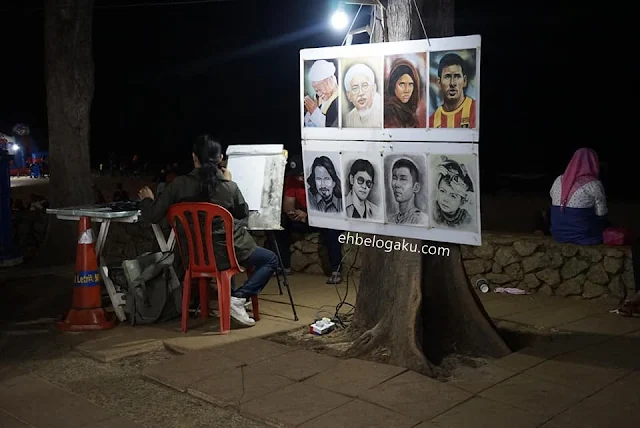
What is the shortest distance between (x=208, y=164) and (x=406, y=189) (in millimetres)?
1930

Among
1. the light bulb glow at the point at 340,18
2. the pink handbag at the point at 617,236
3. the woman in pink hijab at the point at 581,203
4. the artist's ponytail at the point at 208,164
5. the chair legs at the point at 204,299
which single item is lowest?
the chair legs at the point at 204,299

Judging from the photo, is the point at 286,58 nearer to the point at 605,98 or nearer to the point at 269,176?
the point at 605,98

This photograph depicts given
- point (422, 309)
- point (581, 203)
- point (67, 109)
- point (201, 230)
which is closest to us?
point (422, 309)

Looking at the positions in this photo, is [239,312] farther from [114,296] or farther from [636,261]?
[636,261]

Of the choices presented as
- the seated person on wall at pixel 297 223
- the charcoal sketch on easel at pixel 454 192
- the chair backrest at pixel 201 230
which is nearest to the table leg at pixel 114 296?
the chair backrest at pixel 201 230

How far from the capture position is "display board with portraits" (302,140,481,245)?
465 centimetres

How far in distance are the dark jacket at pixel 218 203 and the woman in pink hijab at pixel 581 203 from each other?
3.13 m

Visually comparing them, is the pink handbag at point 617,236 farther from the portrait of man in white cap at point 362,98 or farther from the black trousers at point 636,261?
Result: the portrait of man in white cap at point 362,98

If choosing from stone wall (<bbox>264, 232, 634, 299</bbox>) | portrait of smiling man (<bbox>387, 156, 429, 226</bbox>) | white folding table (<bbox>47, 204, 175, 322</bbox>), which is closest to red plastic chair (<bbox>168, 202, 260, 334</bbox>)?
white folding table (<bbox>47, 204, 175, 322</bbox>)

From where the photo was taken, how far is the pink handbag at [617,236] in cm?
686

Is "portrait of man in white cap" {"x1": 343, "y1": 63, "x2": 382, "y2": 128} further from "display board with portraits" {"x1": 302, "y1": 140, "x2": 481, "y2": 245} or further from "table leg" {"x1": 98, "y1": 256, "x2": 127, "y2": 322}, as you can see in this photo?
"table leg" {"x1": 98, "y1": 256, "x2": 127, "y2": 322}

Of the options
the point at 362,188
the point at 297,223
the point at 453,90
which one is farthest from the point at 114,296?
A: the point at 453,90

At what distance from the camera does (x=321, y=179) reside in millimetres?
5504

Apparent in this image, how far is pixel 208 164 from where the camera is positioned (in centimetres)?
605
